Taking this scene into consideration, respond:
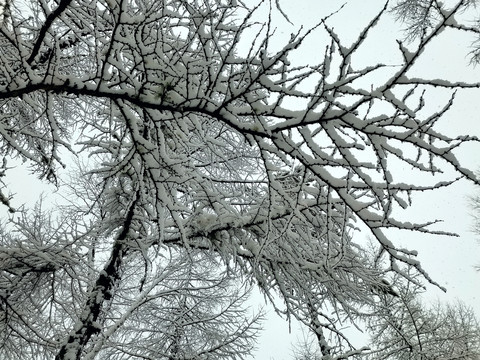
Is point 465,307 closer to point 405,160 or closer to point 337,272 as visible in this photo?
point 337,272

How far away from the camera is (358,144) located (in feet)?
5.58

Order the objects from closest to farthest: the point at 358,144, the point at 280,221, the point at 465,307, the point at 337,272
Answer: the point at 358,144 → the point at 280,221 → the point at 337,272 → the point at 465,307

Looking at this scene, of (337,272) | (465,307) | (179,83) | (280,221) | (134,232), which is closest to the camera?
(179,83)

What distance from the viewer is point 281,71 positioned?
1815mm

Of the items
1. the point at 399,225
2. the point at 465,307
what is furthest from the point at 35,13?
Answer: the point at 465,307

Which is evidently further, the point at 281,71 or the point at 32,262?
the point at 32,262

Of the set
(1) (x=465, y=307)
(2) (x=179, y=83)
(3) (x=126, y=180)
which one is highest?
(1) (x=465, y=307)

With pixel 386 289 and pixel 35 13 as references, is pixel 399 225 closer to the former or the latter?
pixel 386 289

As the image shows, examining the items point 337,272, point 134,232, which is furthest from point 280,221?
point 134,232

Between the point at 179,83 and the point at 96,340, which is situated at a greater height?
the point at 179,83

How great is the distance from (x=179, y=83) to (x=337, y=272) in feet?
7.17

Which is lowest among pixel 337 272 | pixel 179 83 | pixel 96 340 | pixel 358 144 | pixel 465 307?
pixel 96 340

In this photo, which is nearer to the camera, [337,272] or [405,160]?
[405,160]

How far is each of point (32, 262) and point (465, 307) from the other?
61.7 feet
